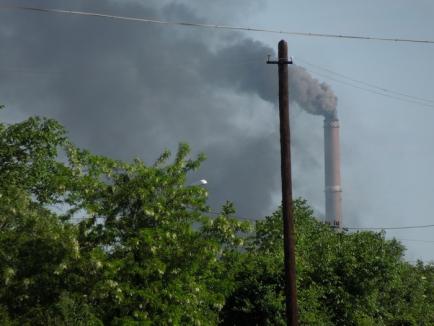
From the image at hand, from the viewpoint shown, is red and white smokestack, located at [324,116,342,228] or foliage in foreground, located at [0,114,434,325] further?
red and white smokestack, located at [324,116,342,228]

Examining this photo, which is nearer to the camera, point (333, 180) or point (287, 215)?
point (287, 215)

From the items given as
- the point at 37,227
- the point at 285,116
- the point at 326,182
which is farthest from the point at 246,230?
the point at 326,182

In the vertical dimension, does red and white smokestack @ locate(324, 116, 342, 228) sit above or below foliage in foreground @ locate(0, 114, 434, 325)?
above

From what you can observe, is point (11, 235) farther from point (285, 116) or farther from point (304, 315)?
point (304, 315)

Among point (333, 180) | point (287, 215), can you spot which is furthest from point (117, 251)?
point (333, 180)

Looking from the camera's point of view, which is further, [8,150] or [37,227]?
[8,150]

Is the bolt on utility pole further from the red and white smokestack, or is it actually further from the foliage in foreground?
the red and white smokestack

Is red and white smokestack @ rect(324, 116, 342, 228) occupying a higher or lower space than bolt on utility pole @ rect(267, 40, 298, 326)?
higher

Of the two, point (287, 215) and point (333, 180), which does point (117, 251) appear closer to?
point (287, 215)

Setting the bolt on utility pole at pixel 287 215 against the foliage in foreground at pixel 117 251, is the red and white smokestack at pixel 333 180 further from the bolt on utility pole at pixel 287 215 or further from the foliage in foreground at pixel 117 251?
the bolt on utility pole at pixel 287 215

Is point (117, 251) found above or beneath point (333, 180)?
beneath

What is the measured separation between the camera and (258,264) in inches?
1313

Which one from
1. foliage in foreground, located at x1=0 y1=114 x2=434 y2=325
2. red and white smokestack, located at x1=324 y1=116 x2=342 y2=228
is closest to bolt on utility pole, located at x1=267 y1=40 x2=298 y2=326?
foliage in foreground, located at x1=0 y1=114 x2=434 y2=325

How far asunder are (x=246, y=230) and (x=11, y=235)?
7018 mm
